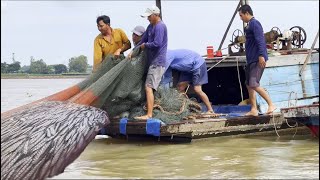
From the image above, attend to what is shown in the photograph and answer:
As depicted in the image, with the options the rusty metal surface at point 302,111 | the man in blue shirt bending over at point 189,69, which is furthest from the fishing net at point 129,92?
the rusty metal surface at point 302,111

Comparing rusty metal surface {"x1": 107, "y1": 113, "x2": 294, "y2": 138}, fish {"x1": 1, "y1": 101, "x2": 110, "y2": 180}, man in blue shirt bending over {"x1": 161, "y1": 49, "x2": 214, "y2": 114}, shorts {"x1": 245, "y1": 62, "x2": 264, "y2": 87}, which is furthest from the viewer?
man in blue shirt bending over {"x1": 161, "y1": 49, "x2": 214, "y2": 114}

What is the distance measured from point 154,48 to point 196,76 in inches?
47.9

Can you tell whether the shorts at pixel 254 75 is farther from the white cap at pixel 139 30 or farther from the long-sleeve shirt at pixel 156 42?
the white cap at pixel 139 30

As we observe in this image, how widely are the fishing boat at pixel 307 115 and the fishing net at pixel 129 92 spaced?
175 centimetres

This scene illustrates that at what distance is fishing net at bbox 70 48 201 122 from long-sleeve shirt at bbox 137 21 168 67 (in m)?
0.18

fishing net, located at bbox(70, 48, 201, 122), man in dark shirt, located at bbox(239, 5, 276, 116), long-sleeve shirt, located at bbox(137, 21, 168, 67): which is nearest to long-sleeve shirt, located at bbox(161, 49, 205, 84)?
fishing net, located at bbox(70, 48, 201, 122)

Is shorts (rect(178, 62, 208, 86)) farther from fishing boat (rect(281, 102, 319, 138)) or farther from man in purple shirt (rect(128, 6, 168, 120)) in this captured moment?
fishing boat (rect(281, 102, 319, 138))

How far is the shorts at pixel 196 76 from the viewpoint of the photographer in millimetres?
8656

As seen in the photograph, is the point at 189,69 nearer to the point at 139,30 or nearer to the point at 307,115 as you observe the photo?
the point at 139,30

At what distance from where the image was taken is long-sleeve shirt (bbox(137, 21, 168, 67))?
25.0 ft

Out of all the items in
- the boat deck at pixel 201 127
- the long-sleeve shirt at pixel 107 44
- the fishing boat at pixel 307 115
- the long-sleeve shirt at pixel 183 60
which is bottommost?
the boat deck at pixel 201 127

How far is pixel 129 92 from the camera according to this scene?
786 cm

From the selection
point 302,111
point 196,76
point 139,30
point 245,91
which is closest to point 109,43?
point 139,30

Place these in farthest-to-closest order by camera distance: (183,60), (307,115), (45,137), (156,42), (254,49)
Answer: (183,60)
(254,49)
(156,42)
(307,115)
(45,137)
